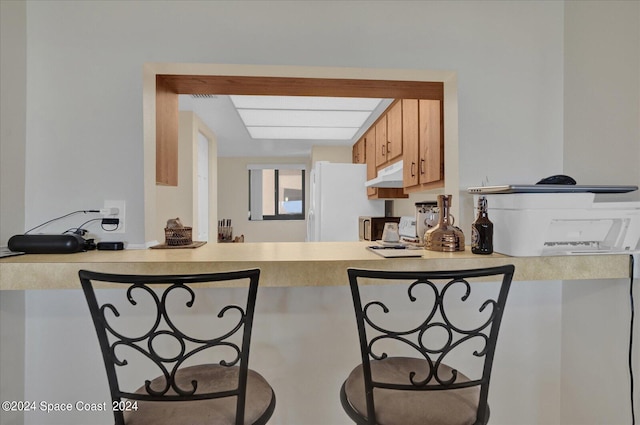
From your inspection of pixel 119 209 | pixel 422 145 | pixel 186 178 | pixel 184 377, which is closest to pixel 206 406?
pixel 184 377

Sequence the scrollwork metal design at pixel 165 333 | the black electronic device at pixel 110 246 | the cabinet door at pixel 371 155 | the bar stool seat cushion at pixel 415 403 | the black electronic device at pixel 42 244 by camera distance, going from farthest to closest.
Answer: the cabinet door at pixel 371 155
the black electronic device at pixel 110 246
the black electronic device at pixel 42 244
the bar stool seat cushion at pixel 415 403
the scrollwork metal design at pixel 165 333

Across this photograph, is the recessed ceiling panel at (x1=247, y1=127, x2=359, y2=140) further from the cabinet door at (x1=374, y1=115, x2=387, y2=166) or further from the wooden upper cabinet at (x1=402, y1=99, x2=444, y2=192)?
the wooden upper cabinet at (x1=402, y1=99, x2=444, y2=192)

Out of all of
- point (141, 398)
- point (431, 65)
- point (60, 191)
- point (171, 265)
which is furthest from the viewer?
point (431, 65)

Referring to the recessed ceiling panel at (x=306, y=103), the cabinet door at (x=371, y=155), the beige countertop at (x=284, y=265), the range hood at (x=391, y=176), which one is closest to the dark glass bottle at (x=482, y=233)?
the beige countertop at (x=284, y=265)

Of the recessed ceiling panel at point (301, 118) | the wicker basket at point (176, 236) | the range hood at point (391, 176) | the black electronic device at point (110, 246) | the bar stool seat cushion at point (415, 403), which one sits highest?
the recessed ceiling panel at point (301, 118)

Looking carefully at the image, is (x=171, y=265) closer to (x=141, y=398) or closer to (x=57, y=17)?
(x=141, y=398)

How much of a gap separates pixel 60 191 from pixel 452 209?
1742mm

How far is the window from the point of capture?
592cm

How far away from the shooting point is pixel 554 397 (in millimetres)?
1607

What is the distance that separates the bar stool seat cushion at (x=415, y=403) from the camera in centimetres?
91

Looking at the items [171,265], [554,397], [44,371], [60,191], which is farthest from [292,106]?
[554,397]

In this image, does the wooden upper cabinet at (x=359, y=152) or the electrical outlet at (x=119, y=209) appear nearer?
the electrical outlet at (x=119, y=209)

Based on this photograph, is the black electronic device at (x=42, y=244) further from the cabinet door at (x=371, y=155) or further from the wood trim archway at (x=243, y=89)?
the cabinet door at (x=371, y=155)

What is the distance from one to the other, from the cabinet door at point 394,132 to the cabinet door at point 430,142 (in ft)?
1.38
